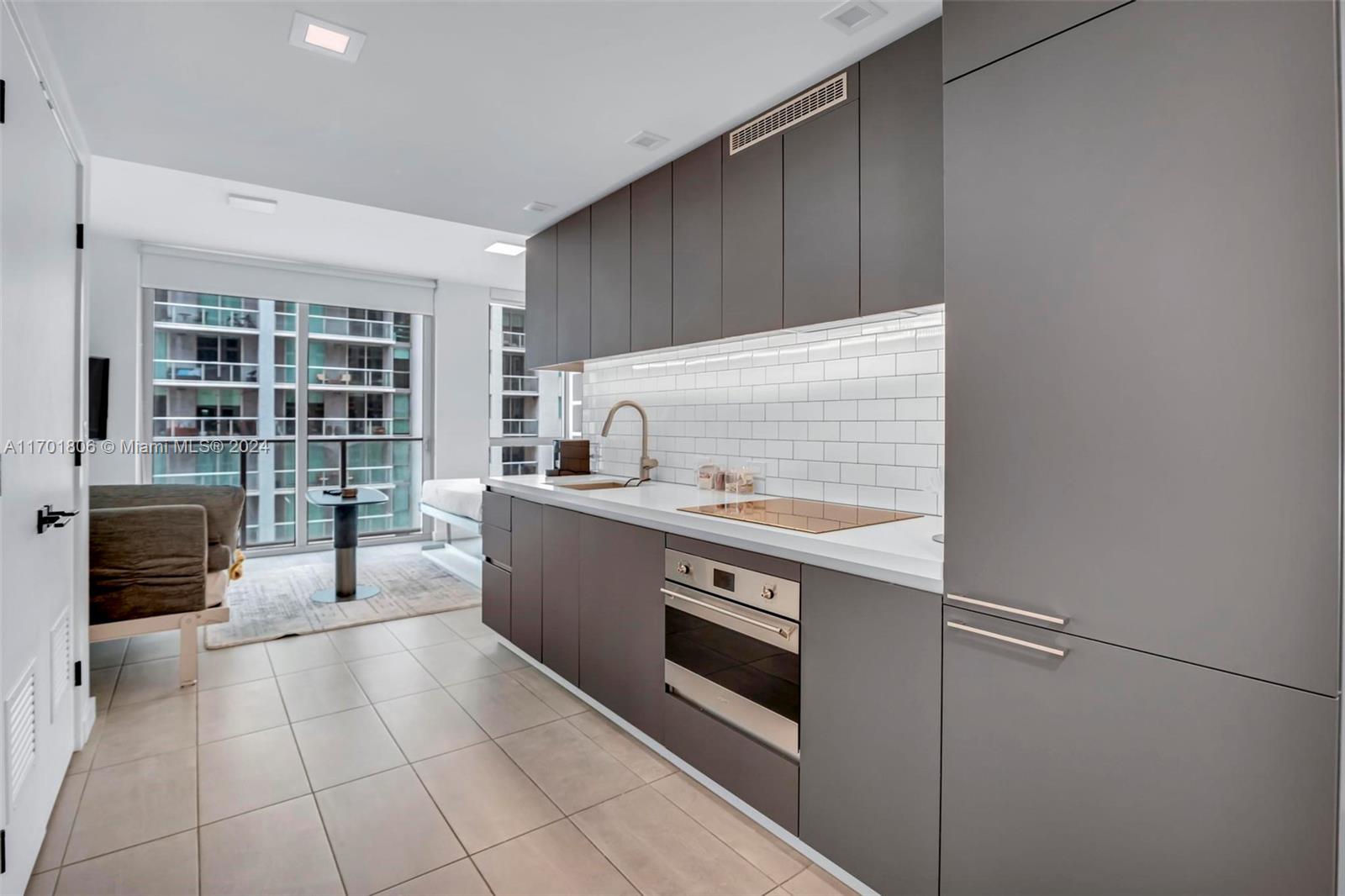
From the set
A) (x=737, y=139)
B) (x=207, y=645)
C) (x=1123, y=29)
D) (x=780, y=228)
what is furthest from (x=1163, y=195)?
(x=207, y=645)

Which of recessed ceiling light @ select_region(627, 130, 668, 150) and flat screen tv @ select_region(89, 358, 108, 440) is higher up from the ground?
recessed ceiling light @ select_region(627, 130, 668, 150)

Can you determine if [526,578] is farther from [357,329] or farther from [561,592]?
[357,329]

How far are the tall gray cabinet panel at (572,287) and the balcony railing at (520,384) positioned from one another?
12.8ft

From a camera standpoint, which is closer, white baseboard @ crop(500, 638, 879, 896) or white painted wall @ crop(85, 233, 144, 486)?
white baseboard @ crop(500, 638, 879, 896)

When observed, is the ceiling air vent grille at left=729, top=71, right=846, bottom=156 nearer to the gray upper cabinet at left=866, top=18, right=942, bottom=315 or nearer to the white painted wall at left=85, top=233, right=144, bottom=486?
the gray upper cabinet at left=866, top=18, right=942, bottom=315

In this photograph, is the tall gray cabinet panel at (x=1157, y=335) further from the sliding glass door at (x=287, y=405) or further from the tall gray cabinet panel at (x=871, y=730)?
the sliding glass door at (x=287, y=405)

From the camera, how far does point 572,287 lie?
11.9 ft

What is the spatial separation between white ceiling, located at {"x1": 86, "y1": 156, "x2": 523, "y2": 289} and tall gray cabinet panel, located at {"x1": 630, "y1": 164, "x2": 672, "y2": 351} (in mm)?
1798

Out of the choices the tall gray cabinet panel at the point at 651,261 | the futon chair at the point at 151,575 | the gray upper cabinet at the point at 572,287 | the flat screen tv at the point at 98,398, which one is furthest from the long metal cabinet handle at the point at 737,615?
the flat screen tv at the point at 98,398

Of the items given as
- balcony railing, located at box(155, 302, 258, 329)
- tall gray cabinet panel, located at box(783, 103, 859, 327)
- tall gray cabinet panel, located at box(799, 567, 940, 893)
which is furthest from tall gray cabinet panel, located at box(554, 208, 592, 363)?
balcony railing, located at box(155, 302, 258, 329)

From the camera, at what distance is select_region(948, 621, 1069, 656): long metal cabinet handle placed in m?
1.31

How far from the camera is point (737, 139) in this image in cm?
253

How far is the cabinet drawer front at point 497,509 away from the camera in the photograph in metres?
3.46

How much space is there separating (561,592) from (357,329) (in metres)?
4.89
